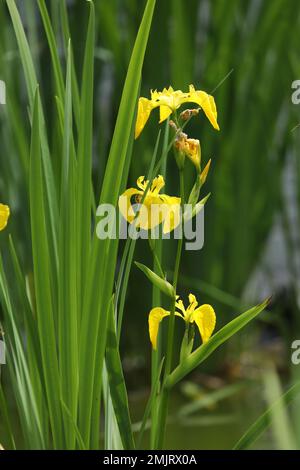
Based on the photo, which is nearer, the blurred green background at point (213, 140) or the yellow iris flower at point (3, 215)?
the yellow iris flower at point (3, 215)

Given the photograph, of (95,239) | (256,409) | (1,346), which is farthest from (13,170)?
(95,239)

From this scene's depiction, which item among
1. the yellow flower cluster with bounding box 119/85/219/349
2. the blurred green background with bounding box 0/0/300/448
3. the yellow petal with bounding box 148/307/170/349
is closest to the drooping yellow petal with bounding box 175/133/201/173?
the yellow flower cluster with bounding box 119/85/219/349

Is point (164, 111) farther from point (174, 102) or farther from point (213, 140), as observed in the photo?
point (213, 140)

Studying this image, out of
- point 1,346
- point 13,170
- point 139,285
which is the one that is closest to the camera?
point 1,346

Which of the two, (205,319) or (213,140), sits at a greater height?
(213,140)

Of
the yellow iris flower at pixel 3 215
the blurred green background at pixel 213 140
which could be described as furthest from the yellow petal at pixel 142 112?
the blurred green background at pixel 213 140

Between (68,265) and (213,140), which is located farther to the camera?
(213,140)

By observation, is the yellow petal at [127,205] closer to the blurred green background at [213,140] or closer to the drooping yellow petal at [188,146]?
the drooping yellow petal at [188,146]

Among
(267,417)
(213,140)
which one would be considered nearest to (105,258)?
(267,417)

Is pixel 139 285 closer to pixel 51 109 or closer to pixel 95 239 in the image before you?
pixel 51 109
